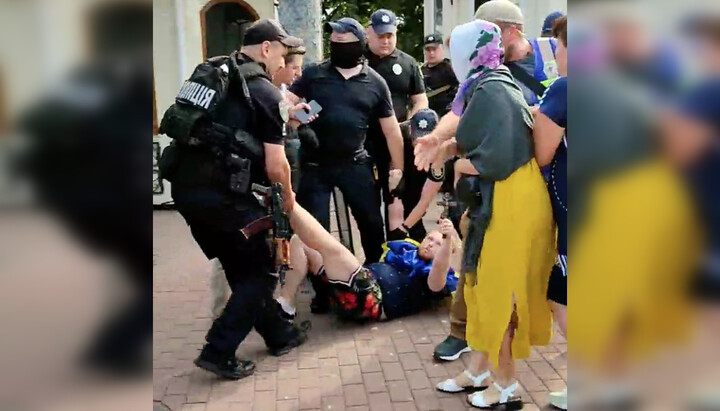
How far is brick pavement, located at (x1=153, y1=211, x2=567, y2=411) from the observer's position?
11.9ft

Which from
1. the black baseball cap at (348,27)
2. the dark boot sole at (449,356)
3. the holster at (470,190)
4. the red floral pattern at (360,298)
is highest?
the black baseball cap at (348,27)

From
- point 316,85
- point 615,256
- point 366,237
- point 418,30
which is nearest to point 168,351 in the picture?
point 366,237

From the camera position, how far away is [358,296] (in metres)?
4.57

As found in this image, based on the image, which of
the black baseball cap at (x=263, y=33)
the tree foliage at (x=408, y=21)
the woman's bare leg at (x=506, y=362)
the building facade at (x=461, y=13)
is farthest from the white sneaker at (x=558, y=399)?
the tree foliage at (x=408, y=21)

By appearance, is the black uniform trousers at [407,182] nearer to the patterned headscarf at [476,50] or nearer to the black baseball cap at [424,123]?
the black baseball cap at [424,123]

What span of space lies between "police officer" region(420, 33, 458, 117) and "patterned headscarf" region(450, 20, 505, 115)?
13.1 ft

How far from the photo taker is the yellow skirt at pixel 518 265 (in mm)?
2941

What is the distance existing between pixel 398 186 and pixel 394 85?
1045 millimetres

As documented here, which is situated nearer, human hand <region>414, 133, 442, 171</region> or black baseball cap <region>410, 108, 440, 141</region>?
human hand <region>414, 133, 442, 171</region>

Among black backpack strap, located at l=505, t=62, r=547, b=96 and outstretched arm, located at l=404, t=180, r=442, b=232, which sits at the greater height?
black backpack strap, located at l=505, t=62, r=547, b=96

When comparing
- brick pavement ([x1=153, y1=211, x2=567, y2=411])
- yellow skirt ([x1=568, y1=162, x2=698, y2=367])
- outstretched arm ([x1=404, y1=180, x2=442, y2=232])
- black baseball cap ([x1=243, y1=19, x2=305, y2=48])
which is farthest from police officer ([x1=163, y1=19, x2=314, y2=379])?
yellow skirt ([x1=568, y1=162, x2=698, y2=367])

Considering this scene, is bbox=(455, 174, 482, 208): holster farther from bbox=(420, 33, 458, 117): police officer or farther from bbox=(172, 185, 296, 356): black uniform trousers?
bbox=(420, 33, 458, 117): police officer

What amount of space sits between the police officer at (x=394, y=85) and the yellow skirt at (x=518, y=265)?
2329 mm

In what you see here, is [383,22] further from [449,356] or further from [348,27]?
[449,356]
